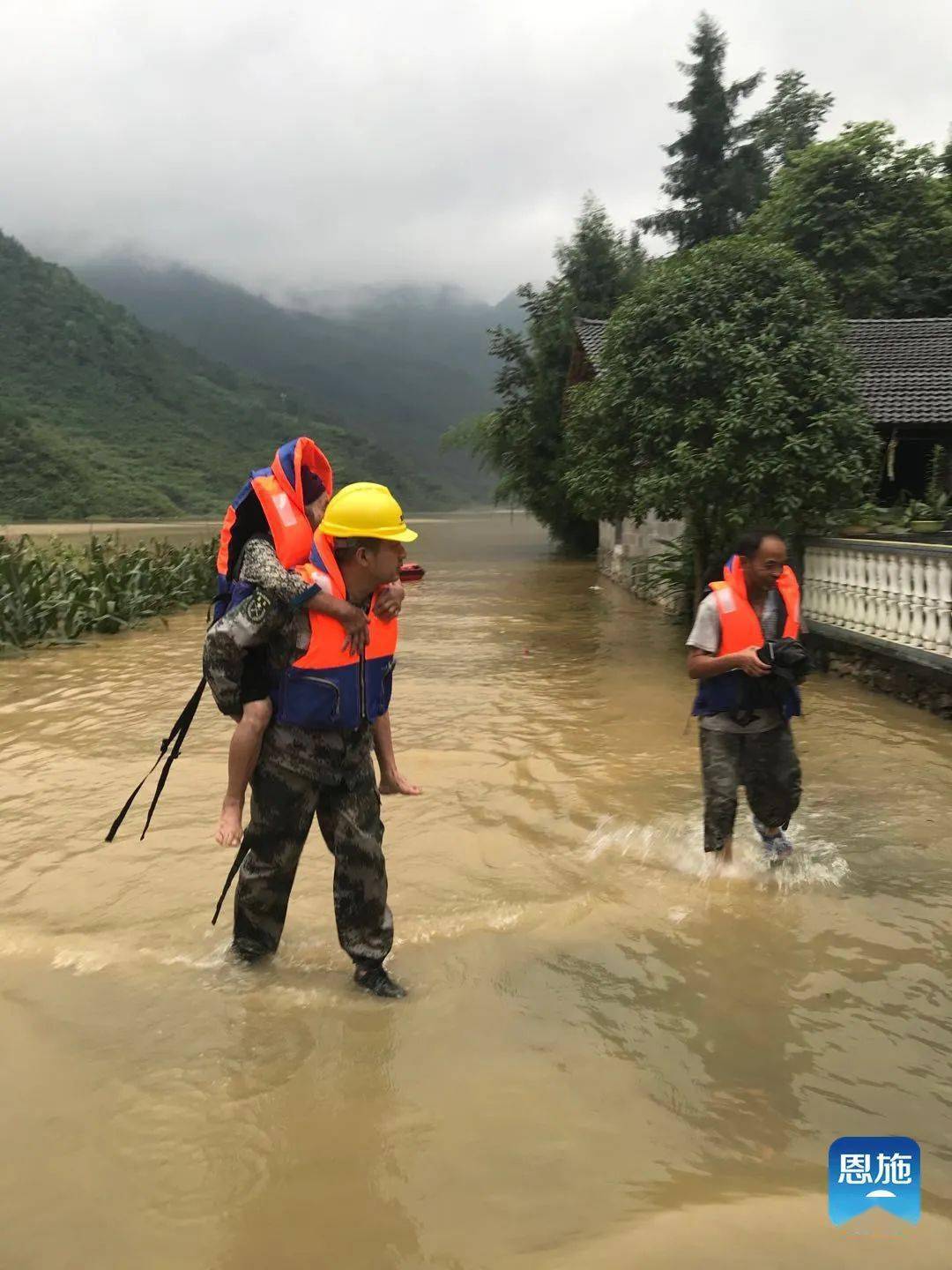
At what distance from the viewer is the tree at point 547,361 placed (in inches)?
1185

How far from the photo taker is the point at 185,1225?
8.35 feet

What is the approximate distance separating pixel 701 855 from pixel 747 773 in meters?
0.60

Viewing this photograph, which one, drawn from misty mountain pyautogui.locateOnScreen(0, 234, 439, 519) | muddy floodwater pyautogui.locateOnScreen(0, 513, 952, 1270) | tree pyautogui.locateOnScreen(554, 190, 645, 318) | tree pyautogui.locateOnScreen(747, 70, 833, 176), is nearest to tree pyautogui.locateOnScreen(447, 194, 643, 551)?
tree pyautogui.locateOnScreen(554, 190, 645, 318)

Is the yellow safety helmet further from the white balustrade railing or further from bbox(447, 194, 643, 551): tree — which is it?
bbox(447, 194, 643, 551): tree

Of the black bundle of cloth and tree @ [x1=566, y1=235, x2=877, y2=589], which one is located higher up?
tree @ [x1=566, y1=235, x2=877, y2=589]

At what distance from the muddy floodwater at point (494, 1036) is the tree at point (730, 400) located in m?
3.94

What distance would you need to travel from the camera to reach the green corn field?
39.4ft

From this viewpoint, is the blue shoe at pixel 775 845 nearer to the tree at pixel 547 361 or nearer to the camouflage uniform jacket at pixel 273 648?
the camouflage uniform jacket at pixel 273 648

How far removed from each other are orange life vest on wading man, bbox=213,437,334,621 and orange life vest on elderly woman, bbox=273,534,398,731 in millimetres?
81

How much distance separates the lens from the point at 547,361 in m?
30.2

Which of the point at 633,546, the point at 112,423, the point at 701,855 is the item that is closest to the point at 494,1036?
the point at 701,855

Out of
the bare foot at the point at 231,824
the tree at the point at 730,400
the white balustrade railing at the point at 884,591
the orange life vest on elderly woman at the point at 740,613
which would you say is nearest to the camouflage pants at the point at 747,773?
the orange life vest on elderly woman at the point at 740,613

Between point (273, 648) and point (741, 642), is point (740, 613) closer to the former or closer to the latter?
point (741, 642)

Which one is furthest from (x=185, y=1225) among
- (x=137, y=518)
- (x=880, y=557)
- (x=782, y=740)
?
(x=137, y=518)
